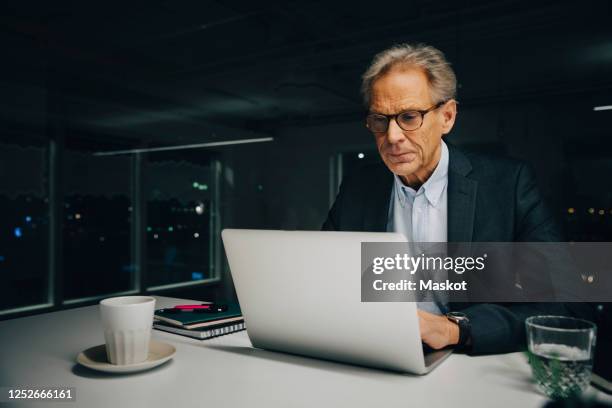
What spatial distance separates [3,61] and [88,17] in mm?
1452

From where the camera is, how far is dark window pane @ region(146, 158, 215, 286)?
8.12 m

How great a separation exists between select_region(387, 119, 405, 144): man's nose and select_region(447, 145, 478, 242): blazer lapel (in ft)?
0.85

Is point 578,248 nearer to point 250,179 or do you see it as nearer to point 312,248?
point 250,179

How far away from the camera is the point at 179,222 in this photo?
8922mm

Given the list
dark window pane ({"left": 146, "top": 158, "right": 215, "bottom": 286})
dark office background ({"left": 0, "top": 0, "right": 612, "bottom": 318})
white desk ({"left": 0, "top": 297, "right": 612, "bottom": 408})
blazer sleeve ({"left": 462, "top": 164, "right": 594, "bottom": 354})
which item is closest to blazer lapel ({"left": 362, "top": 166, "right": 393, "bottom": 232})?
blazer sleeve ({"left": 462, "top": 164, "right": 594, "bottom": 354})

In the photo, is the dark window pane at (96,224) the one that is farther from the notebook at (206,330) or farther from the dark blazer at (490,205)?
the dark blazer at (490,205)

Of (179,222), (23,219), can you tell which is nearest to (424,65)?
(23,219)

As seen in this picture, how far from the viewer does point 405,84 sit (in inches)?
64.6

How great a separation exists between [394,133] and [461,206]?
0.37 m

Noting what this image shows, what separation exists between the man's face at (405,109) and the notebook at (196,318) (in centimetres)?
79

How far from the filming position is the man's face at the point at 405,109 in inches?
64.5

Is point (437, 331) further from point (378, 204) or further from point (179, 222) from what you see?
point (179, 222)

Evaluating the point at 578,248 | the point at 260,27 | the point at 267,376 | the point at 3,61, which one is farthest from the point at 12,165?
the point at 578,248

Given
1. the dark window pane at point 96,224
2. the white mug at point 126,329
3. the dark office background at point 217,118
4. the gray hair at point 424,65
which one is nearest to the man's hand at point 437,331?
the white mug at point 126,329
